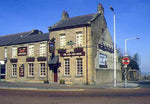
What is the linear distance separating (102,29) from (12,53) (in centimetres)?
1735

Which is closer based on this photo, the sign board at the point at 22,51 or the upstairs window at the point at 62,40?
the upstairs window at the point at 62,40

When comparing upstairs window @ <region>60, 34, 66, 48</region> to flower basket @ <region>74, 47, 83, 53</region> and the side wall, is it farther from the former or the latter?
the side wall

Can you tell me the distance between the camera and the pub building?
27312mm

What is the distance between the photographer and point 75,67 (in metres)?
27.8

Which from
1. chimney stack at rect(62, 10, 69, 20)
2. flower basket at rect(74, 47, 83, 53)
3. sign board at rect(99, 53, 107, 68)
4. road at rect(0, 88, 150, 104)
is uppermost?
chimney stack at rect(62, 10, 69, 20)

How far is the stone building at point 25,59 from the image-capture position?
103 ft

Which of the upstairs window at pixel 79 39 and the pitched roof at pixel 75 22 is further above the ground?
the pitched roof at pixel 75 22

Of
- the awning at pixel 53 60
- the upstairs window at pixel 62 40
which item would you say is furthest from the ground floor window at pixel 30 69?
the upstairs window at pixel 62 40

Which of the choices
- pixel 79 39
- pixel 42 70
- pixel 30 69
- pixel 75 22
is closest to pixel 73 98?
pixel 79 39

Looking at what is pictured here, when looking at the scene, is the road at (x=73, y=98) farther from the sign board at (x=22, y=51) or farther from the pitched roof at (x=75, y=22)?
the sign board at (x=22, y=51)

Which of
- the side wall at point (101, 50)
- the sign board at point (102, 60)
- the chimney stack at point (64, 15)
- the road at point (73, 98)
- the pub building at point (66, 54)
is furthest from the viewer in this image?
the chimney stack at point (64, 15)

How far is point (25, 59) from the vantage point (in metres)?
33.3

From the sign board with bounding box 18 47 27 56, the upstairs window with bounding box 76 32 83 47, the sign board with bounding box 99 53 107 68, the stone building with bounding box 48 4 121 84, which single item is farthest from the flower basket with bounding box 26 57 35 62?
the sign board with bounding box 99 53 107 68

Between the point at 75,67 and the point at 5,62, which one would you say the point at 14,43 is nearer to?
the point at 5,62
